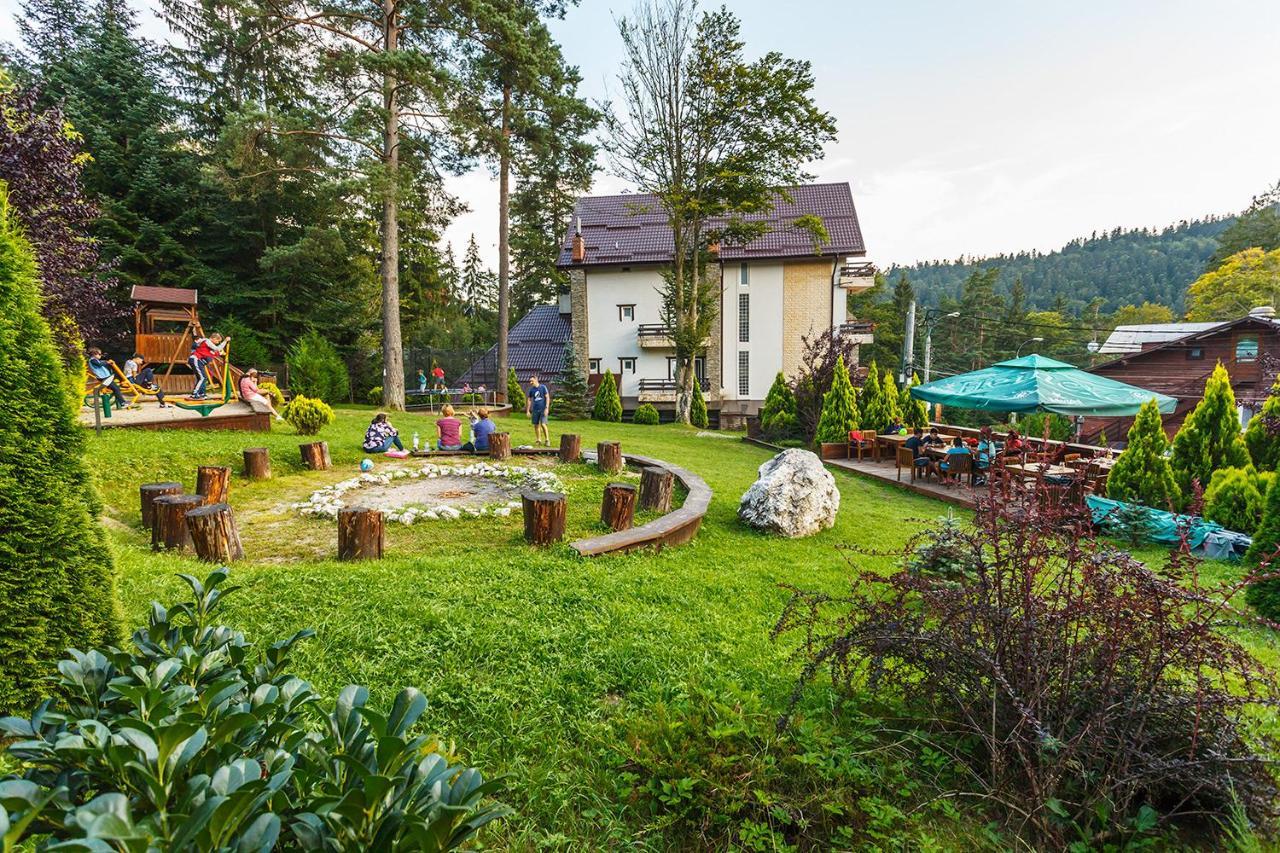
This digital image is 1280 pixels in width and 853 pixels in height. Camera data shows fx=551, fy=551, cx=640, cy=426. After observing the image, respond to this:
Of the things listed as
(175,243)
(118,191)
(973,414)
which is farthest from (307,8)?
(973,414)

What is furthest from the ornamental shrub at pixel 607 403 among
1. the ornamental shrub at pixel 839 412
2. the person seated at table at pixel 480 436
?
the person seated at table at pixel 480 436

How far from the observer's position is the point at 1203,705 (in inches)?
87.5

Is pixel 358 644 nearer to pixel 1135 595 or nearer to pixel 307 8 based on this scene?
pixel 1135 595

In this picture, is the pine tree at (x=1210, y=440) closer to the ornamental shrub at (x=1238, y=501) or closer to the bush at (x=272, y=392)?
the ornamental shrub at (x=1238, y=501)

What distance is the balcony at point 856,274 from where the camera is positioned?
27172 mm

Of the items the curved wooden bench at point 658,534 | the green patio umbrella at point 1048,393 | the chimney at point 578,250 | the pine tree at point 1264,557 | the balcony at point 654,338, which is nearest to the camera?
the pine tree at point 1264,557

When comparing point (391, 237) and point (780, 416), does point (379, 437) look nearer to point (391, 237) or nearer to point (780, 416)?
point (391, 237)

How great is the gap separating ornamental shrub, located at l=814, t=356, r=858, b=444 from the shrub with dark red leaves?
41.1 feet

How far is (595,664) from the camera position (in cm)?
357

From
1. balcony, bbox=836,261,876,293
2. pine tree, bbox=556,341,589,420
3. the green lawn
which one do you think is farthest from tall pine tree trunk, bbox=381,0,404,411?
balcony, bbox=836,261,876,293

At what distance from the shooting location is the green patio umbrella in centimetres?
905

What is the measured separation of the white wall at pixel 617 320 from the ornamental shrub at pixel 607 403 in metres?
4.86

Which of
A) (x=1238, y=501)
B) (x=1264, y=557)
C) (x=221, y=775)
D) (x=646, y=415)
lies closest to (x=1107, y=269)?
(x=646, y=415)

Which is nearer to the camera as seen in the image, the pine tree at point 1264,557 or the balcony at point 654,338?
the pine tree at point 1264,557
